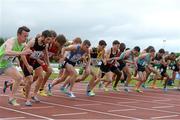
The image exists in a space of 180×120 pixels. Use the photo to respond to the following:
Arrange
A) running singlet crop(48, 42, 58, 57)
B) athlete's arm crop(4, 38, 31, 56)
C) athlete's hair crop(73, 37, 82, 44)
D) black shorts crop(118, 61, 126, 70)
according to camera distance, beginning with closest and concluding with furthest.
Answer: athlete's arm crop(4, 38, 31, 56) → running singlet crop(48, 42, 58, 57) → athlete's hair crop(73, 37, 82, 44) → black shorts crop(118, 61, 126, 70)

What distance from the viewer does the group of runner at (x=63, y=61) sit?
979 centimetres

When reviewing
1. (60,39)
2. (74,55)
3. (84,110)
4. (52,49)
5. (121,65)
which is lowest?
(84,110)

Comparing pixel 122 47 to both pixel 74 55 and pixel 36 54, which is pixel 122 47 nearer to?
pixel 74 55

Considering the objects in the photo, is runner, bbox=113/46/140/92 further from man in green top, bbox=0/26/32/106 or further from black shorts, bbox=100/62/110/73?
man in green top, bbox=0/26/32/106

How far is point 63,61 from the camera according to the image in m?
12.7

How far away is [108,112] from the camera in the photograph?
9664mm

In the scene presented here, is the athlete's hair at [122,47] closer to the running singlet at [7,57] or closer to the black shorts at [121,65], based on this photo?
the black shorts at [121,65]

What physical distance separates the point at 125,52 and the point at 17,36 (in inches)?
269

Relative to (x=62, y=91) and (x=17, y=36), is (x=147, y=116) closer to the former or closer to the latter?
(x=17, y=36)

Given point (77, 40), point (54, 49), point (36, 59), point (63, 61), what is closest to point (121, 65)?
point (77, 40)

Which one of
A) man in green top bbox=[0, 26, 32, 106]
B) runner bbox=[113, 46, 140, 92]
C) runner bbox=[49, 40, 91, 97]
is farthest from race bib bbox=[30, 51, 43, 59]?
runner bbox=[113, 46, 140, 92]

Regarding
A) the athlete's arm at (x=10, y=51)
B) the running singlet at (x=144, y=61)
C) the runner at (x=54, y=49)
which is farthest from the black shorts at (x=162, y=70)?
the athlete's arm at (x=10, y=51)

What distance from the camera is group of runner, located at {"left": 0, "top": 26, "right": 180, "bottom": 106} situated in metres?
9.79

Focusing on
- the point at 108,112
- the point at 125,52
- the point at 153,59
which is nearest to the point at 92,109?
the point at 108,112
